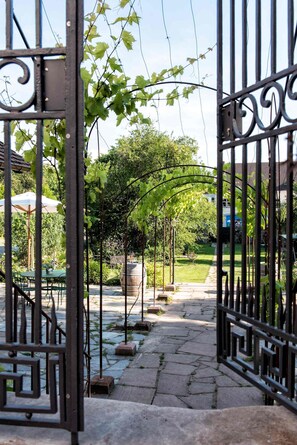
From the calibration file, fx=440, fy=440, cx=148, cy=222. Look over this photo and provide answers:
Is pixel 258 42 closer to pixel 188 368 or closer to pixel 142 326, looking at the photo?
pixel 188 368

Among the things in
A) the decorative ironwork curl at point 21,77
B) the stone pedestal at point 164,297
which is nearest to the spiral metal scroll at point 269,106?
the decorative ironwork curl at point 21,77

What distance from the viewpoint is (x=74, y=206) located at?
5.35 feet

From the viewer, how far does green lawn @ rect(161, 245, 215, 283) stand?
13477 mm

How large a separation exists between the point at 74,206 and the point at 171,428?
966mm

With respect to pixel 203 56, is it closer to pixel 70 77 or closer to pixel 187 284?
pixel 70 77

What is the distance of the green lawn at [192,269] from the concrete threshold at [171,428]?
10533 millimetres

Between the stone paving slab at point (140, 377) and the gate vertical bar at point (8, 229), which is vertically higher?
the gate vertical bar at point (8, 229)

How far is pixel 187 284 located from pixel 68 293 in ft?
35.6

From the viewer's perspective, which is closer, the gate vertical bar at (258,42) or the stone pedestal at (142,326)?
the gate vertical bar at (258,42)

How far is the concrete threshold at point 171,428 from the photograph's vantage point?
1.67 metres

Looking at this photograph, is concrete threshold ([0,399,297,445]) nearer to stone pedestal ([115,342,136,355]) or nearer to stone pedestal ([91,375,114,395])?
stone pedestal ([91,375,114,395])

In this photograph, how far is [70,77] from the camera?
5.31 ft

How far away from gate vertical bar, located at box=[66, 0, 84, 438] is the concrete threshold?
0.17 metres

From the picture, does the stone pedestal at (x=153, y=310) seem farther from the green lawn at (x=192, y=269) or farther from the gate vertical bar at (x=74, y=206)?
the gate vertical bar at (x=74, y=206)
